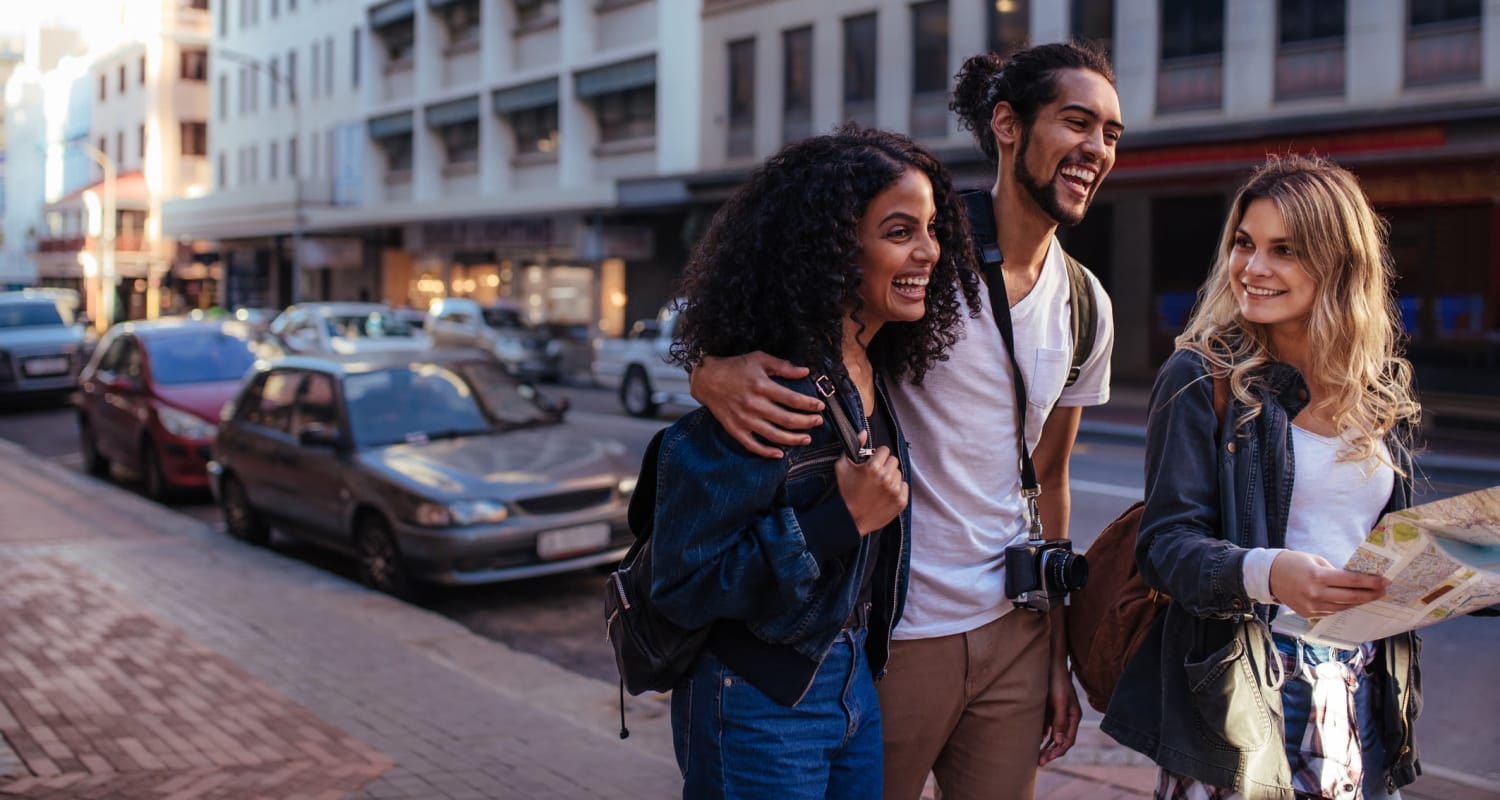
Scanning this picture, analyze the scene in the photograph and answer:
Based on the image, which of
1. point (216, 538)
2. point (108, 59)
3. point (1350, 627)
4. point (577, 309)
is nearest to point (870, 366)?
point (1350, 627)

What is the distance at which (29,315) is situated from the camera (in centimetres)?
2152

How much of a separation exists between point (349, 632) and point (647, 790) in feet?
8.97

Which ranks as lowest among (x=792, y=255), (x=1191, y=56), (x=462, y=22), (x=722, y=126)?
(x=792, y=255)

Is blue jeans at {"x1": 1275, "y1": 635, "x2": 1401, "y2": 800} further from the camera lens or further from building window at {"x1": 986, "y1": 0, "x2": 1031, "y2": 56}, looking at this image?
building window at {"x1": 986, "y1": 0, "x2": 1031, "y2": 56}

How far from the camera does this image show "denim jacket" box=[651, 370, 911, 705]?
215 cm

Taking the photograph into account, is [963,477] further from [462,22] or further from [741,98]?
[462,22]

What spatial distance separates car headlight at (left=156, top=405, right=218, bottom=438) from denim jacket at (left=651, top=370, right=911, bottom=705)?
10.8 meters

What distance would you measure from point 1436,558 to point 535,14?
→ 37483mm

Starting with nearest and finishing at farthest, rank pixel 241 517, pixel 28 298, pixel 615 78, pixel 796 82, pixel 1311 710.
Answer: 1. pixel 1311 710
2. pixel 241 517
3. pixel 28 298
4. pixel 796 82
5. pixel 615 78

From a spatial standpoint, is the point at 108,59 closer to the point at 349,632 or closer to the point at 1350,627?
the point at 349,632

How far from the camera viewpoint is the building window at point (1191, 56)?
21312 mm

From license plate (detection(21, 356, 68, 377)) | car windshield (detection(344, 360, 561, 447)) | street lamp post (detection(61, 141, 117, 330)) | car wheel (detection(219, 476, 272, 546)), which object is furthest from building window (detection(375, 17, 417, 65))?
car windshield (detection(344, 360, 561, 447))

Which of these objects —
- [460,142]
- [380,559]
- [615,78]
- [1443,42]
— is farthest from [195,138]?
[380,559]

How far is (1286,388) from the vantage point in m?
2.54
